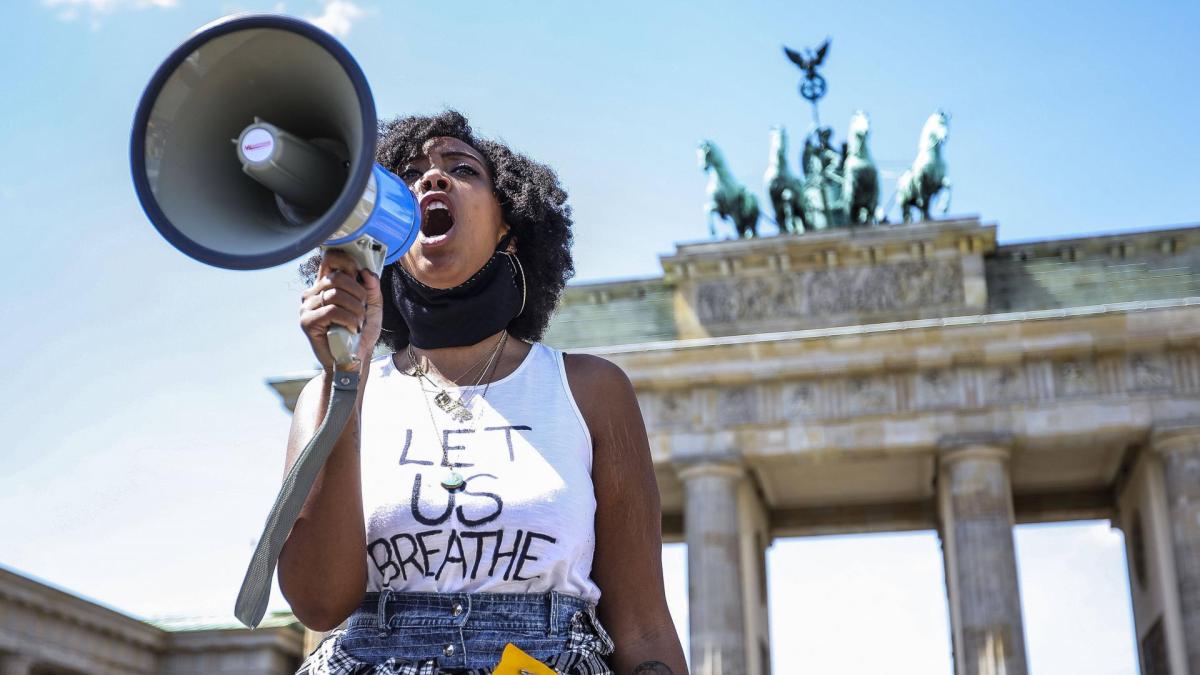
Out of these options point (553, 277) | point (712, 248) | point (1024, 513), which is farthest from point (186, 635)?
point (553, 277)

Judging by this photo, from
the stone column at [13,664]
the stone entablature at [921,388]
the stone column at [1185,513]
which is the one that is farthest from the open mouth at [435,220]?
the stone column at [13,664]

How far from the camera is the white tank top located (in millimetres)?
2254

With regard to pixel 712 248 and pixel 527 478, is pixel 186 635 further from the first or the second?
pixel 527 478

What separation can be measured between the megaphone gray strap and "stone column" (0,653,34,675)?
25.2 m

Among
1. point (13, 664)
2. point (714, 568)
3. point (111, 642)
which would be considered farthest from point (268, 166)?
point (111, 642)

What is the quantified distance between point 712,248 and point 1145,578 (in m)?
9.52

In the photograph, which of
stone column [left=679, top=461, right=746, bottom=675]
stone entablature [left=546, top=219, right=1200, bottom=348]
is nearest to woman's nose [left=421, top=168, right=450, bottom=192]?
stone column [left=679, top=461, right=746, bottom=675]

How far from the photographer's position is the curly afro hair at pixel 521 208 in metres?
2.70

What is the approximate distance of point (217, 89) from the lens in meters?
2.06

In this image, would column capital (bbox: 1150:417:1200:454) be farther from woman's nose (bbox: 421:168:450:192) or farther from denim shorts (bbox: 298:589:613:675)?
denim shorts (bbox: 298:589:613:675)

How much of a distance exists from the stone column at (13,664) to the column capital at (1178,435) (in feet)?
63.9

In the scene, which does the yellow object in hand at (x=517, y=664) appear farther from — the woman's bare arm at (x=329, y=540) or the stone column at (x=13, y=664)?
the stone column at (x=13, y=664)

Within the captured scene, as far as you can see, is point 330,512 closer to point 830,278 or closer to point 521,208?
point 521,208

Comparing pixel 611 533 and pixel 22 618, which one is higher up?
pixel 22 618
